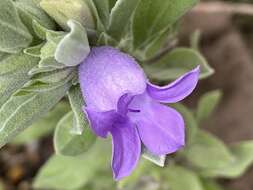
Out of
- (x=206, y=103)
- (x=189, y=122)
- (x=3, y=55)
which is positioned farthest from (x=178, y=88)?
(x=206, y=103)

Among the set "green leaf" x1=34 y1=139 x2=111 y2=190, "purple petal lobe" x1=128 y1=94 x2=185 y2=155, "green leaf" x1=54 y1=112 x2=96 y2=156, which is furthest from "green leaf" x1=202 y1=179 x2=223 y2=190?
"purple petal lobe" x1=128 y1=94 x2=185 y2=155

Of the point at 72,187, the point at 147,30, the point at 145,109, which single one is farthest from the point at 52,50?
the point at 72,187

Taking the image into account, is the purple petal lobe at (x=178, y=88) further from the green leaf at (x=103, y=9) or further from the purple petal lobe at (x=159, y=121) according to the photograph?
the green leaf at (x=103, y=9)

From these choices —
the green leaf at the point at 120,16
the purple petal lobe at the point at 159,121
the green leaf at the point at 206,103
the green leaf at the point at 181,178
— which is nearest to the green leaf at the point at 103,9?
the green leaf at the point at 120,16

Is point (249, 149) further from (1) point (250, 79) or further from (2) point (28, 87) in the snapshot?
(2) point (28, 87)

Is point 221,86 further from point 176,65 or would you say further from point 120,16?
point 120,16

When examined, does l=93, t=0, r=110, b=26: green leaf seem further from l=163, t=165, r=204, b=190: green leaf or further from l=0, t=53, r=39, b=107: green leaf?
l=163, t=165, r=204, b=190: green leaf
